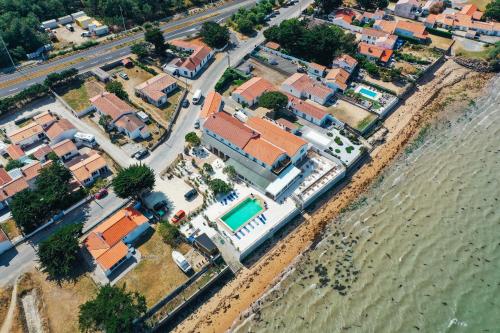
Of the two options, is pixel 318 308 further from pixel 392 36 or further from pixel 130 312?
pixel 392 36

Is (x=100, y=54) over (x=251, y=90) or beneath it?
beneath

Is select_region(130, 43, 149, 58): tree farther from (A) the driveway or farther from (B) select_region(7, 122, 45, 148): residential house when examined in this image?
(A) the driveway

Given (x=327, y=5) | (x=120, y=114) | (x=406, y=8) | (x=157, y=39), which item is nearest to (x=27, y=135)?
(x=120, y=114)

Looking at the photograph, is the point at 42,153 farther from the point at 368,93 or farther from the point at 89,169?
the point at 368,93

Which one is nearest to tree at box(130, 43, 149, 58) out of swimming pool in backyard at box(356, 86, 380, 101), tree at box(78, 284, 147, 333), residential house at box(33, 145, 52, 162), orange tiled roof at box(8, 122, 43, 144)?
orange tiled roof at box(8, 122, 43, 144)

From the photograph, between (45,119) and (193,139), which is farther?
(45,119)

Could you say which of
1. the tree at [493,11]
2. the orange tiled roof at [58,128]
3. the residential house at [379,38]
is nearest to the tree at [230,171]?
the orange tiled roof at [58,128]
